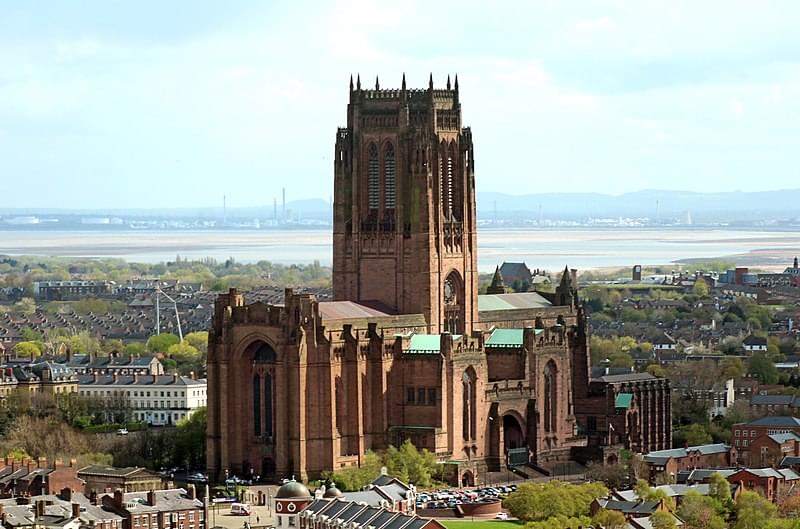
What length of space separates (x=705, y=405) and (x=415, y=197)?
1146 inches

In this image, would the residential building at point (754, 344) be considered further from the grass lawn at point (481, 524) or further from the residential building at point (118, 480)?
the residential building at point (118, 480)

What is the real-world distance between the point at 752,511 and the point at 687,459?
72.8ft

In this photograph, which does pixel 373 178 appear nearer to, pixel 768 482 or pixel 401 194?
pixel 401 194

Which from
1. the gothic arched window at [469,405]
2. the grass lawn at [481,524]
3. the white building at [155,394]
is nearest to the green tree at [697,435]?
the gothic arched window at [469,405]

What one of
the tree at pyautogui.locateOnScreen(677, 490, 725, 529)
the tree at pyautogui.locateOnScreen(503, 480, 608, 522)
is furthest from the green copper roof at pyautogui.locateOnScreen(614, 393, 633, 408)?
the tree at pyautogui.locateOnScreen(677, 490, 725, 529)

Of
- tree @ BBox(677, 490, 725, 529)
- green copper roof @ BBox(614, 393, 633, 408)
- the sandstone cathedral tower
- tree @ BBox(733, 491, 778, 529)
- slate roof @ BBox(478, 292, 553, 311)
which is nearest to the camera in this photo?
tree @ BBox(733, 491, 778, 529)

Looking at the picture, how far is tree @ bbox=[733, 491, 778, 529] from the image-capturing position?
103m

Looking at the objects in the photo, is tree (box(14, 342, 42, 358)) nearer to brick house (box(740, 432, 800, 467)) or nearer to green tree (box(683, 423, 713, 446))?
green tree (box(683, 423, 713, 446))

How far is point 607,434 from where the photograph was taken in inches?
5379

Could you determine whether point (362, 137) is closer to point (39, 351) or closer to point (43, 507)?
point (43, 507)

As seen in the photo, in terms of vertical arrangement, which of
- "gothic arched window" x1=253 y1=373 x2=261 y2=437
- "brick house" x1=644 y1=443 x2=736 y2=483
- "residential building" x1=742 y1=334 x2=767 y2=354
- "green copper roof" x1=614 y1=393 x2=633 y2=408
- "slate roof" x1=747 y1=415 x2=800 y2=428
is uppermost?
"gothic arched window" x1=253 y1=373 x2=261 y2=437

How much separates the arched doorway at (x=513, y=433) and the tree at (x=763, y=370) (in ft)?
124

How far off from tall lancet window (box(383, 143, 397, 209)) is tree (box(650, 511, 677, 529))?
34.4 metres

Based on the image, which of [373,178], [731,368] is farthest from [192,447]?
[731,368]
